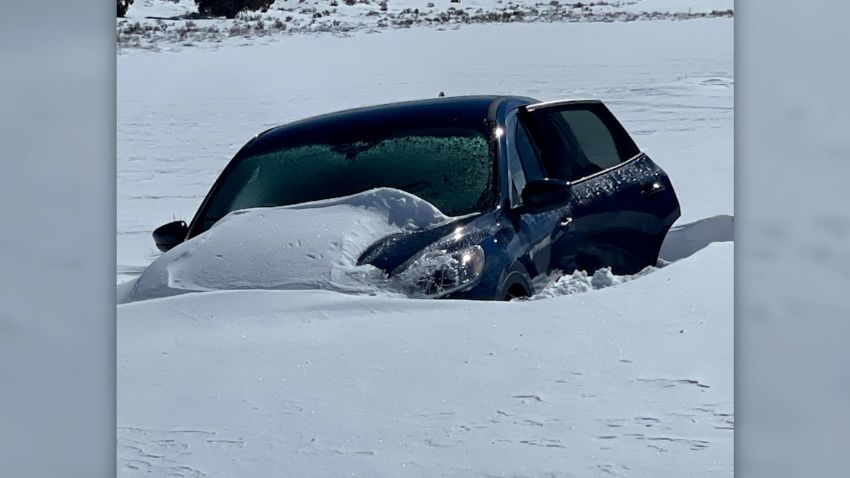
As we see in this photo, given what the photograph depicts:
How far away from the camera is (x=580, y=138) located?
12.0 feet

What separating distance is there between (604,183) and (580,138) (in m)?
0.15

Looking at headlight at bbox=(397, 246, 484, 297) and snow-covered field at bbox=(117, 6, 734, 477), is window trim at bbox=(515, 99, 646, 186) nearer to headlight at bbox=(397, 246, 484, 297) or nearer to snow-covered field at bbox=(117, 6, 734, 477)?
snow-covered field at bbox=(117, 6, 734, 477)

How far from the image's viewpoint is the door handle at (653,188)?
3.61 metres

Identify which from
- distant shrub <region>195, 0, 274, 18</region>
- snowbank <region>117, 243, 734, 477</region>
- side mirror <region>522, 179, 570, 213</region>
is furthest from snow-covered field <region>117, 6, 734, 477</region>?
side mirror <region>522, 179, 570, 213</region>

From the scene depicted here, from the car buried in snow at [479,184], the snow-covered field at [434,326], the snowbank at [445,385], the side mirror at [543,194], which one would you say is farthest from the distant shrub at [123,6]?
the side mirror at [543,194]

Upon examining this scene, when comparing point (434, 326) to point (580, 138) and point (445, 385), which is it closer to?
point (445, 385)

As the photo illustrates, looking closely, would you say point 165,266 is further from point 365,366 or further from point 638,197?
point 638,197

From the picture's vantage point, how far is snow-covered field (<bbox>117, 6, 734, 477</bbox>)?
10.8 feet

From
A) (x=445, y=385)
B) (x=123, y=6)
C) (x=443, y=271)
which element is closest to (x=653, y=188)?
(x=443, y=271)

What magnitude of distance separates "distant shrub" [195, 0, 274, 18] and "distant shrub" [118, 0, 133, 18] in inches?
8.3

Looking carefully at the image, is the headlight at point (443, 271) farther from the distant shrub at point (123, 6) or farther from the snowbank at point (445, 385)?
the distant shrub at point (123, 6)

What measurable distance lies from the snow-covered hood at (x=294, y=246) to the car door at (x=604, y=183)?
0.40 meters
